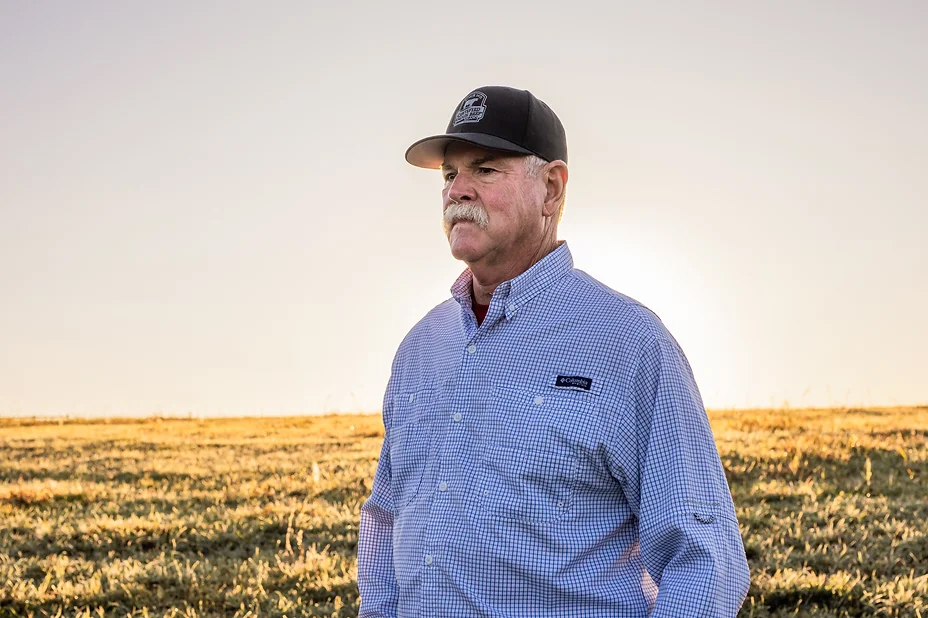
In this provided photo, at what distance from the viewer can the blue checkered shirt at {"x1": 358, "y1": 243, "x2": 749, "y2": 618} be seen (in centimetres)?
281

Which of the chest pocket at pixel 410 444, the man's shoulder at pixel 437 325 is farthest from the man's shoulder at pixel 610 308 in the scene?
the chest pocket at pixel 410 444

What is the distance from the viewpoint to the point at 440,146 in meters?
3.54

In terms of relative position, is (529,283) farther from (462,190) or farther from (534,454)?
(534,454)

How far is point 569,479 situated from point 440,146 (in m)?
1.36

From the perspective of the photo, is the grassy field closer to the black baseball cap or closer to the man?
the man

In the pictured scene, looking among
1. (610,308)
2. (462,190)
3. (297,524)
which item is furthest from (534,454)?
(297,524)

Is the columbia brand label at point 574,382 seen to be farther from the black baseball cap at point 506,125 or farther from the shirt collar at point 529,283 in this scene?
the black baseball cap at point 506,125

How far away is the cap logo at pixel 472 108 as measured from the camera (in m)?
3.39

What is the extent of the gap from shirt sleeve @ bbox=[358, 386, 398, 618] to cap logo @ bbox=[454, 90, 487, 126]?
117 centimetres

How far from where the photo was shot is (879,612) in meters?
6.52

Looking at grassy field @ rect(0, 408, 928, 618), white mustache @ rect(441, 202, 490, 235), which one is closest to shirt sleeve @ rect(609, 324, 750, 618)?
white mustache @ rect(441, 202, 490, 235)

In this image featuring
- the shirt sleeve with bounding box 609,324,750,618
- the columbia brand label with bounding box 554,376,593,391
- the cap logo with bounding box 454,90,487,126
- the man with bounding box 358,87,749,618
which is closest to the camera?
the shirt sleeve with bounding box 609,324,750,618

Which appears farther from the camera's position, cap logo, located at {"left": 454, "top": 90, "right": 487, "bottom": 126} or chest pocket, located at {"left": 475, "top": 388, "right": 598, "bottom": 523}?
cap logo, located at {"left": 454, "top": 90, "right": 487, "bottom": 126}

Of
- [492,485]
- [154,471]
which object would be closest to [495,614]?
[492,485]
